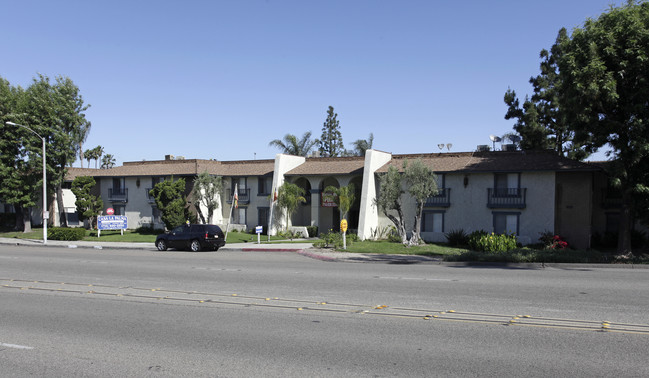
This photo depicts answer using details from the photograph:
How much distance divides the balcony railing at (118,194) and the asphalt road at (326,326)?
3304 cm

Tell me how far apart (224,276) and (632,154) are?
59.9ft

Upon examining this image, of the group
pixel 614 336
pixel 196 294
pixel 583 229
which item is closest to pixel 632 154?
pixel 583 229

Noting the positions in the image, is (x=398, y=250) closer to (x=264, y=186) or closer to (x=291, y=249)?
(x=291, y=249)

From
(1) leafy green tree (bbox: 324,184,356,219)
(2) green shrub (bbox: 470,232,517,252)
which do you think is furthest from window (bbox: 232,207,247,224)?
(2) green shrub (bbox: 470,232,517,252)

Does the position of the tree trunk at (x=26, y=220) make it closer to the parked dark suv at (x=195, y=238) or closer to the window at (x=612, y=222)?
the parked dark suv at (x=195, y=238)

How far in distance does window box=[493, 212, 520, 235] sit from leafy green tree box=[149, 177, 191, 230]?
2329 cm

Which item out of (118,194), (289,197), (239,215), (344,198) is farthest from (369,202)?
(118,194)

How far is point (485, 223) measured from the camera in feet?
110

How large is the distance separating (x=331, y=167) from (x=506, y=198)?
1390 centimetres

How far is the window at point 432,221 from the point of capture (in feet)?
114

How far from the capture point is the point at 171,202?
132 feet

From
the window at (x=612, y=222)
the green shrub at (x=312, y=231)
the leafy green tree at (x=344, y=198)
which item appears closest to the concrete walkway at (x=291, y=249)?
the leafy green tree at (x=344, y=198)

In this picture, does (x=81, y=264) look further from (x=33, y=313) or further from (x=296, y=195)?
(x=296, y=195)

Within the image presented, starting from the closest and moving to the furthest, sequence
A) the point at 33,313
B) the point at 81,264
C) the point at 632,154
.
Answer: the point at 33,313, the point at 81,264, the point at 632,154
